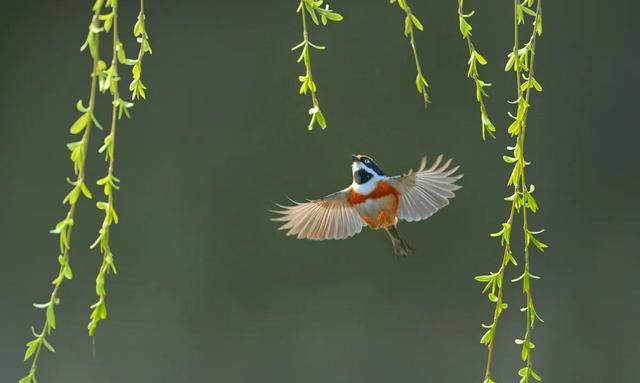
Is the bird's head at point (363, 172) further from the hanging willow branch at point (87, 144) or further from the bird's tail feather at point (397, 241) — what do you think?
the hanging willow branch at point (87, 144)

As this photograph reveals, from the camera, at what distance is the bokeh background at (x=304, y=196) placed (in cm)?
284

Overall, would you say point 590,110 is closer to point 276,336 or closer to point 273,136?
point 273,136

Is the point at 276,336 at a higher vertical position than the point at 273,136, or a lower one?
lower

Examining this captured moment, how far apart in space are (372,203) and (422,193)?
0.31ft

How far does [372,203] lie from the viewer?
1.56 m

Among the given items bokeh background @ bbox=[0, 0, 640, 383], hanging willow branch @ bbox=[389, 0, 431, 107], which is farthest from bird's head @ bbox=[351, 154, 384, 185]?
bokeh background @ bbox=[0, 0, 640, 383]

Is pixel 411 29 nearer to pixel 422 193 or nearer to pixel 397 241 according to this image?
→ pixel 422 193

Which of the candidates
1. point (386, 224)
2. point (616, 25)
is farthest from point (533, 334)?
point (386, 224)

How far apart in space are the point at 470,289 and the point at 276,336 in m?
0.59

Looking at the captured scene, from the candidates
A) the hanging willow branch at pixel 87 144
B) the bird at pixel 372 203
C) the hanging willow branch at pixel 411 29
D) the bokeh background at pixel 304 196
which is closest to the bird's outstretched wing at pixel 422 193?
the bird at pixel 372 203

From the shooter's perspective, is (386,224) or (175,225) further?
(175,225)

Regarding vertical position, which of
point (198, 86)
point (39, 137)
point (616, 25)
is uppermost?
point (616, 25)

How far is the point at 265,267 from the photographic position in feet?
9.73

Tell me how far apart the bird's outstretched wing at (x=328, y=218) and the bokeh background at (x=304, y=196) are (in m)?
1.16
